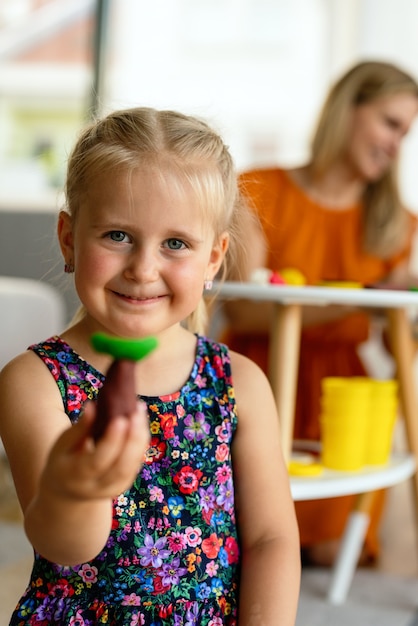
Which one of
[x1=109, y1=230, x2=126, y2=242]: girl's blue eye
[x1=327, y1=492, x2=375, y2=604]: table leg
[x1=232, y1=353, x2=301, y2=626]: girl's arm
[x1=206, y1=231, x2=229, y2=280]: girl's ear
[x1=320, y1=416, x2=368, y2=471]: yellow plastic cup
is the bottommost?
[x1=327, y1=492, x2=375, y2=604]: table leg

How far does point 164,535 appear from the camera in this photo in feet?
3.13

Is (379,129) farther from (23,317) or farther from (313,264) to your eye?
(23,317)

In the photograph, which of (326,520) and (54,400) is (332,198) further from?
(54,400)

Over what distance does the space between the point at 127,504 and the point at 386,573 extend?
1.28 m

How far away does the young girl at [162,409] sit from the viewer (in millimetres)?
894

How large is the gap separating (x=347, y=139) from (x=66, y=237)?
1.22 metres

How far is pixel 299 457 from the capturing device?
169cm

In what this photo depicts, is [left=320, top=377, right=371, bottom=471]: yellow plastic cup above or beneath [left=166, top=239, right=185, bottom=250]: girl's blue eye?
beneath

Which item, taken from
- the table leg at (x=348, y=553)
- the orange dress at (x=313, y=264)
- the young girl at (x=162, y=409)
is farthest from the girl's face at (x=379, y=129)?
the young girl at (x=162, y=409)

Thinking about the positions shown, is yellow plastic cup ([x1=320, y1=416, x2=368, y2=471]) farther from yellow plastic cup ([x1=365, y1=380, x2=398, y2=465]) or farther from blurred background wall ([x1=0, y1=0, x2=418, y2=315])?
blurred background wall ([x1=0, y1=0, x2=418, y2=315])

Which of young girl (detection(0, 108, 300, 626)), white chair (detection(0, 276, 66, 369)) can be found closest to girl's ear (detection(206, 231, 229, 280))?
young girl (detection(0, 108, 300, 626))

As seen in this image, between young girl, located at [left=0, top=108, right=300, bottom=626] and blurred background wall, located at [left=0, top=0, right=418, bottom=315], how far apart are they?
360 centimetres

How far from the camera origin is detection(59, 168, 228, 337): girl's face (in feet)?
2.91

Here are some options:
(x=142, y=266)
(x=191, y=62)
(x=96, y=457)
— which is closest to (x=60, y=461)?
(x=96, y=457)
